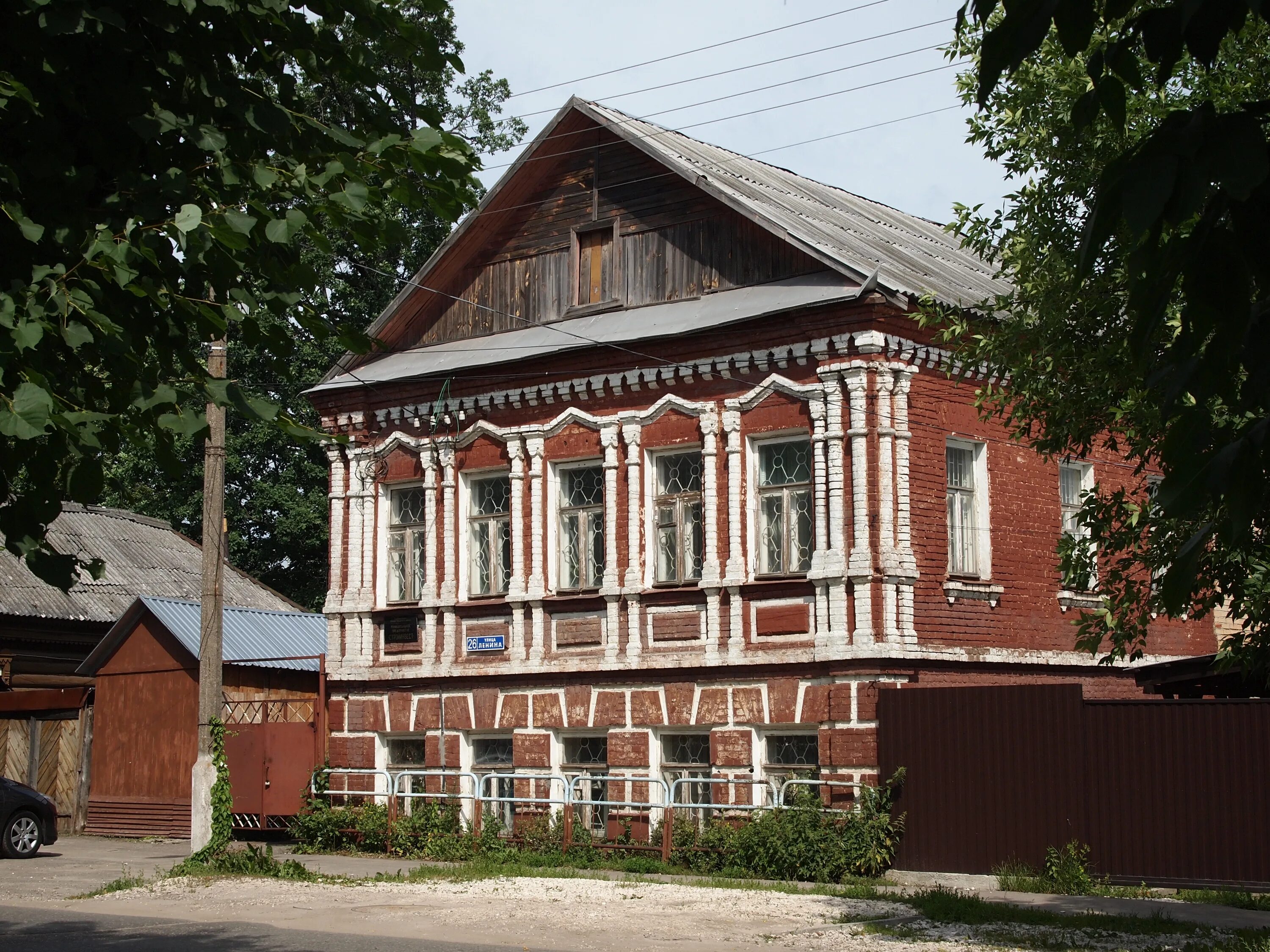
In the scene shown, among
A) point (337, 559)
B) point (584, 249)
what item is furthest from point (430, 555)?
point (584, 249)

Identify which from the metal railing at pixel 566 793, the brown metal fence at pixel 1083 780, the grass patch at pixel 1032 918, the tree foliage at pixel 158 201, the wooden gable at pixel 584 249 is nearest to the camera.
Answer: the tree foliage at pixel 158 201

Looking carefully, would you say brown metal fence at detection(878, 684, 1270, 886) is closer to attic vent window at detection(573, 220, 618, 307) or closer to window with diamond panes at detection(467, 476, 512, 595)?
window with diamond panes at detection(467, 476, 512, 595)

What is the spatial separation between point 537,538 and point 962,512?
5373mm

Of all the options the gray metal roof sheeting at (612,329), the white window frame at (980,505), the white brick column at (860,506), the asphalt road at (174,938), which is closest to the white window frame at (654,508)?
the gray metal roof sheeting at (612,329)

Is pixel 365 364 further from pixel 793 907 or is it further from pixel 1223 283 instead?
pixel 1223 283

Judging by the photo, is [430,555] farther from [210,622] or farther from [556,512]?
[210,622]

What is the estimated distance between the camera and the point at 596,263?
66.4 ft

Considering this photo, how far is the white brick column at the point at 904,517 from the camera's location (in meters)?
16.8

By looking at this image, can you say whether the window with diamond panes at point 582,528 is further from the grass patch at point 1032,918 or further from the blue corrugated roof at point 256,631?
the grass patch at point 1032,918

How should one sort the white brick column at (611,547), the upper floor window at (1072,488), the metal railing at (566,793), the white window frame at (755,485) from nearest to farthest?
1. the metal railing at (566,793)
2. the white window frame at (755,485)
3. the white brick column at (611,547)
4. the upper floor window at (1072,488)

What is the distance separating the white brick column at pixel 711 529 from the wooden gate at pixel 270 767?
21.6 feet

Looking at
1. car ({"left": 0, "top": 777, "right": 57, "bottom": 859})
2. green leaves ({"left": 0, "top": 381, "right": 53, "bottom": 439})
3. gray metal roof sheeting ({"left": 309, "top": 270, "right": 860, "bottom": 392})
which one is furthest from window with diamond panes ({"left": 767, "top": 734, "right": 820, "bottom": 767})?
green leaves ({"left": 0, "top": 381, "right": 53, "bottom": 439})

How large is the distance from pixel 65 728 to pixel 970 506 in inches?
630

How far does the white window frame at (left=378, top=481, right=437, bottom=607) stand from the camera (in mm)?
21328
